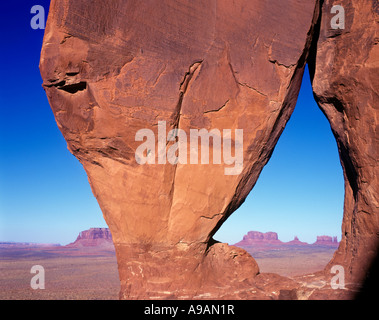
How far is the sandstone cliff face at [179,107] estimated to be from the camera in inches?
249

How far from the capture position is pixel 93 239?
70688mm

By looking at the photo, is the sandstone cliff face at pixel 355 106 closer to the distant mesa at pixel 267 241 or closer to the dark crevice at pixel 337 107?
the dark crevice at pixel 337 107

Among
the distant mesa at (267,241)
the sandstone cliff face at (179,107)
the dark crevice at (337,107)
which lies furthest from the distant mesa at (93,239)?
the dark crevice at (337,107)

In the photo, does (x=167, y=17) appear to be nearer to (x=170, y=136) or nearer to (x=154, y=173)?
(x=170, y=136)

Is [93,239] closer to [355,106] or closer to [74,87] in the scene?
[74,87]

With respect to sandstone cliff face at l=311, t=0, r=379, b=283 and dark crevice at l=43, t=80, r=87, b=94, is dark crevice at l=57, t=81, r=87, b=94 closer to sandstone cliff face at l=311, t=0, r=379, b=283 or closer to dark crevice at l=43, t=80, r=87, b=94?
dark crevice at l=43, t=80, r=87, b=94

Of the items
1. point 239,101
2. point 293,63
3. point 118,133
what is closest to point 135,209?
point 118,133

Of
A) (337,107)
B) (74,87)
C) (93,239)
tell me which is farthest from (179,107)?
(93,239)

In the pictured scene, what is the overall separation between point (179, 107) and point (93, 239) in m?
68.4

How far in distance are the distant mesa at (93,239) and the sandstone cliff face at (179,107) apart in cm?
6252

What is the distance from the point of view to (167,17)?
662cm

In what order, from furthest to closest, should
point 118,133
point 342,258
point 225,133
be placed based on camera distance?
point 342,258 < point 225,133 < point 118,133

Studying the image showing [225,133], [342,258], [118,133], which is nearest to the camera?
[118,133]

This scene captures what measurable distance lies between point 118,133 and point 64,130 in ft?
3.60
